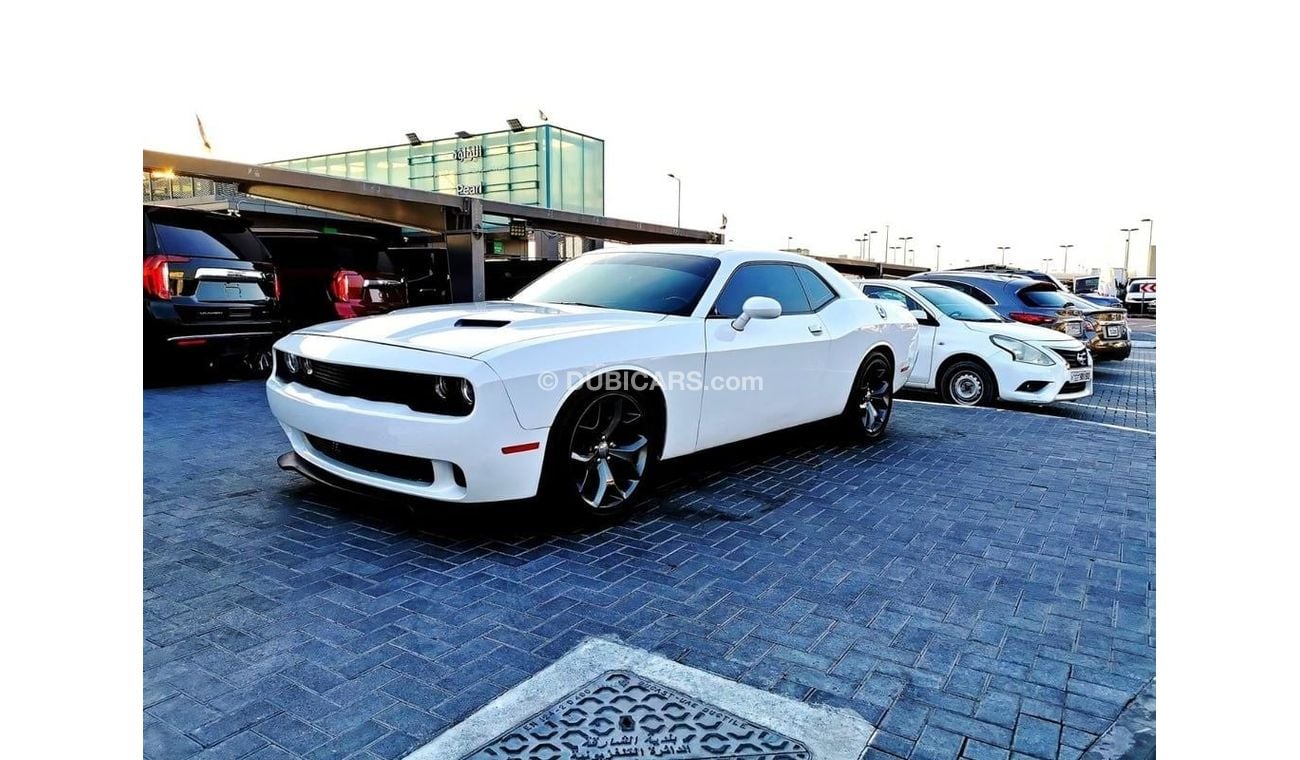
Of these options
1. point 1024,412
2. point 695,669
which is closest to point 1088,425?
point 1024,412

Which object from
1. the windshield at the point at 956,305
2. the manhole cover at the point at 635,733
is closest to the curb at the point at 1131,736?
the manhole cover at the point at 635,733

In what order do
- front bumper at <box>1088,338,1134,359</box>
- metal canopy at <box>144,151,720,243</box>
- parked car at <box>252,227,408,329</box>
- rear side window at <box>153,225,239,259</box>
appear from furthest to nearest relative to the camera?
front bumper at <box>1088,338,1134,359</box> → parked car at <box>252,227,408,329</box> → metal canopy at <box>144,151,720,243</box> → rear side window at <box>153,225,239,259</box>

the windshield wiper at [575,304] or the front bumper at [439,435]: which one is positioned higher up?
the windshield wiper at [575,304]

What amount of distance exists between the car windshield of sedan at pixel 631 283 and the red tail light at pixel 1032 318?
7508 millimetres

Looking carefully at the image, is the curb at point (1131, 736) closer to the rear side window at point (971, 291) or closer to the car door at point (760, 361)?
the car door at point (760, 361)

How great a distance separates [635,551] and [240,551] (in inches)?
73.5

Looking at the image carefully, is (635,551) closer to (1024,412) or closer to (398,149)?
(1024,412)

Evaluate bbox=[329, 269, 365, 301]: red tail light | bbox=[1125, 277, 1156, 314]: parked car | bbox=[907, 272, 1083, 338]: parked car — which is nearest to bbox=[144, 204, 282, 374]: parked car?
bbox=[329, 269, 365, 301]: red tail light

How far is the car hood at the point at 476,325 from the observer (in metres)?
3.72

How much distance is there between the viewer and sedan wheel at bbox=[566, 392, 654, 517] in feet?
12.9

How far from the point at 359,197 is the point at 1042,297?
11.2m

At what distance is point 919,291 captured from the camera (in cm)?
979

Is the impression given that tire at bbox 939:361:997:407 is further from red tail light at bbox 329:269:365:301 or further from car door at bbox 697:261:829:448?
red tail light at bbox 329:269:365:301

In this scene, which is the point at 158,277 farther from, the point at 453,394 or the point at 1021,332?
the point at 1021,332
